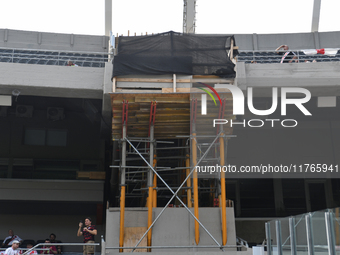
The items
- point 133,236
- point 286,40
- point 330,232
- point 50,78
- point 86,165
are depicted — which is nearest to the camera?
point 330,232

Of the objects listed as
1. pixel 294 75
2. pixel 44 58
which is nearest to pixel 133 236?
pixel 294 75

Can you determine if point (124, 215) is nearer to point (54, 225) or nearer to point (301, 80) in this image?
point (301, 80)

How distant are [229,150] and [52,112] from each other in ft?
35.6

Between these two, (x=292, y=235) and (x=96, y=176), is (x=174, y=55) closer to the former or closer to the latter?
(x=292, y=235)

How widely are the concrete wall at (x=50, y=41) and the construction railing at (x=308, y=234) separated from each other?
24.0m

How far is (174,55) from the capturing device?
1384cm

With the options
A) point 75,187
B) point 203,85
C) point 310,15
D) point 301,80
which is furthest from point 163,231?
point 310,15

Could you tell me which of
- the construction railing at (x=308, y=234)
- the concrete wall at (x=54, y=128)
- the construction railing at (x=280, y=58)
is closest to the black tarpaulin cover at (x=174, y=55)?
the construction railing at (x=280, y=58)

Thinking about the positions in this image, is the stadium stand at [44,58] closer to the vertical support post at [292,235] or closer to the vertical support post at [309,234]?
the vertical support post at [292,235]

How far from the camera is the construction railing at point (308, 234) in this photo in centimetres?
603

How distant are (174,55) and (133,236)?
6485 millimetres

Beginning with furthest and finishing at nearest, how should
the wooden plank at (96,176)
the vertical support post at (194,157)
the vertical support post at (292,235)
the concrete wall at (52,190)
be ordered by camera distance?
the wooden plank at (96,176) → the concrete wall at (52,190) → the vertical support post at (194,157) → the vertical support post at (292,235)

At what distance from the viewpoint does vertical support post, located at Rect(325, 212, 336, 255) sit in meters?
6.01

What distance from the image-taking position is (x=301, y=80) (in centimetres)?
1483
